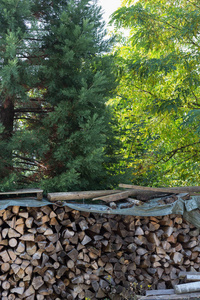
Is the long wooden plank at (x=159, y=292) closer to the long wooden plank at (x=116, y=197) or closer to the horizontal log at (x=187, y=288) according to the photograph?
the horizontal log at (x=187, y=288)

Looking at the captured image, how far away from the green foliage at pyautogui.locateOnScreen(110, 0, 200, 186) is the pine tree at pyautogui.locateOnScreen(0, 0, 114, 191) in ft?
2.79

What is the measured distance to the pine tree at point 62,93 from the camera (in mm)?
4250

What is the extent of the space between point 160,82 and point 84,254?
12.7ft

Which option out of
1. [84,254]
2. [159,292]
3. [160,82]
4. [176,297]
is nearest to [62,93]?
[84,254]

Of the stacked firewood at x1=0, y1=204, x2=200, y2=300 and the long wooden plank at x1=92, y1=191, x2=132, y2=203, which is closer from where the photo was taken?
the stacked firewood at x1=0, y1=204, x2=200, y2=300

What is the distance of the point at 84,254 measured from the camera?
405 cm

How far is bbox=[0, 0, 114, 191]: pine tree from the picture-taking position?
4.25 meters

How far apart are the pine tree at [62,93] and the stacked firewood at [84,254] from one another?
0.59m

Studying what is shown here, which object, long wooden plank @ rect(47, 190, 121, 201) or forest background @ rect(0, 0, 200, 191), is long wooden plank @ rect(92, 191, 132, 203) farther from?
forest background @ rect(0, 0, 200, 191)

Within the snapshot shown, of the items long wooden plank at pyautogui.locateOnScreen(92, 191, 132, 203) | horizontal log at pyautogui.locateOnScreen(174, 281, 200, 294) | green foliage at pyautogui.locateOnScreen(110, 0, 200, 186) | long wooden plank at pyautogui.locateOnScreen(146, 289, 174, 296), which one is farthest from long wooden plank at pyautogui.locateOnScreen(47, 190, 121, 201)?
horizontal log at pyautogui.locateOnScreen(174, 281, 200, 294)

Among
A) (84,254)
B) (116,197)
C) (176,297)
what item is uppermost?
(116,197)

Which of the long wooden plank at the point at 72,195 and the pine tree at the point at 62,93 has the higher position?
the pine tree at the point at 62,93

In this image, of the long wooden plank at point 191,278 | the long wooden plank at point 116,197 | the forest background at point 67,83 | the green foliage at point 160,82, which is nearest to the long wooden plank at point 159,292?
the long wooden plank at point 191,278

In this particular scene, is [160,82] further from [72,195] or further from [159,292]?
[159,292]
